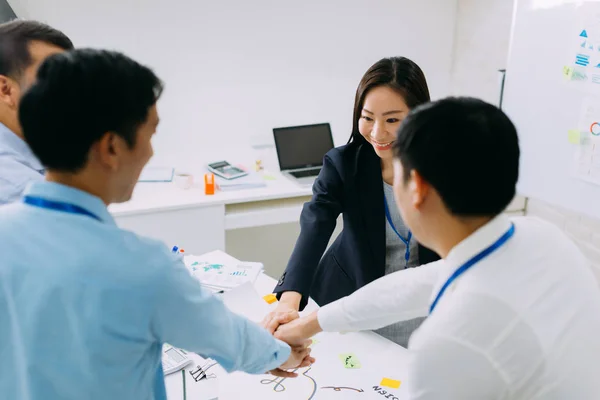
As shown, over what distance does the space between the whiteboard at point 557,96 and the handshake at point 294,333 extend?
1363 mm

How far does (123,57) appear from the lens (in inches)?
31.4

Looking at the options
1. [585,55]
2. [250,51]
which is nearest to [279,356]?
[585,55]

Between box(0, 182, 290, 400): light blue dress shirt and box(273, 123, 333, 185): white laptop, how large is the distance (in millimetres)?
2324

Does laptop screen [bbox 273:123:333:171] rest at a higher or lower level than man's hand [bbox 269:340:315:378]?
higher

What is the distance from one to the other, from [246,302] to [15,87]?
0.93m

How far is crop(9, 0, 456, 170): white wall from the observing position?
2988mm

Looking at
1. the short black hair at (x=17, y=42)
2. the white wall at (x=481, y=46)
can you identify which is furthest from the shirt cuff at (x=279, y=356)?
the white wall at (x=481, y=46)

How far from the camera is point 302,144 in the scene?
3.22m

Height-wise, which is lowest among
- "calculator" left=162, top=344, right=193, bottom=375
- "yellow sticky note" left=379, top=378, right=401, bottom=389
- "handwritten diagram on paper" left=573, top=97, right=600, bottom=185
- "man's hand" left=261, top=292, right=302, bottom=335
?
"yellow sticky note" left=379, top=378, right=401, bottom=389

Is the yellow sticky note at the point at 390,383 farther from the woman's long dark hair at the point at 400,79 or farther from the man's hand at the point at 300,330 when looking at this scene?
the woman's long dark hair at the point at 400,79

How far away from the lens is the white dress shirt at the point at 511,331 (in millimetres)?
720

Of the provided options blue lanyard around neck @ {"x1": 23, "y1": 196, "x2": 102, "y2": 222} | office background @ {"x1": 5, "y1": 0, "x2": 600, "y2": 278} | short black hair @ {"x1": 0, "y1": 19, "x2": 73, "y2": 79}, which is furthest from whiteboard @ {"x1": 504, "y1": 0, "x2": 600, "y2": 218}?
blue lanyard around neck @ {"x1": 23, "y1": 196, "x2": 102, "y2": 222}

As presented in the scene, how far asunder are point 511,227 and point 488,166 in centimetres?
15

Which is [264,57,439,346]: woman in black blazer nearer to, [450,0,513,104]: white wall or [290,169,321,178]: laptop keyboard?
[290,169,321,178]: laptop keyboard
